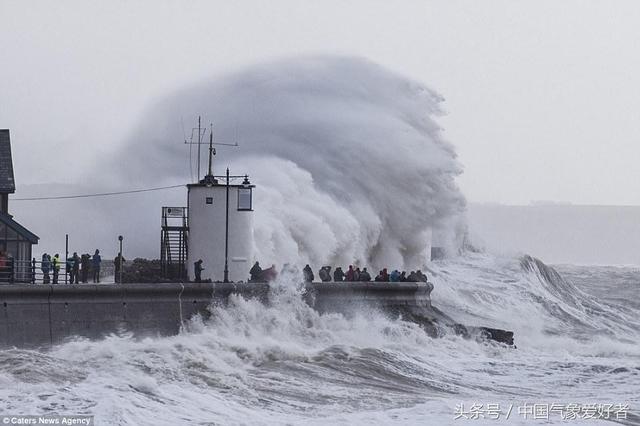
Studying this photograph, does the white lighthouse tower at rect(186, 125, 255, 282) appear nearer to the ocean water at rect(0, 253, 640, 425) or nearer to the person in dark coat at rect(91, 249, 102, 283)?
the ocean water at rect(0, 253, 640, 425)

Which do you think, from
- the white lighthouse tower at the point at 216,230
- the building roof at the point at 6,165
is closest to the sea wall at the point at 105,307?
the white lighthouse tower at the point at 216,230

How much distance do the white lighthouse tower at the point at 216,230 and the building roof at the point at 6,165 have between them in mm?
4444

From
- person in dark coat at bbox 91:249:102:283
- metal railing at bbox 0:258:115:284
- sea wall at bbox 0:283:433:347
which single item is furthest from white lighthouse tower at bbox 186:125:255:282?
metal railing at bbox 0:258:115:284

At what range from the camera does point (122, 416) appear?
680 inches

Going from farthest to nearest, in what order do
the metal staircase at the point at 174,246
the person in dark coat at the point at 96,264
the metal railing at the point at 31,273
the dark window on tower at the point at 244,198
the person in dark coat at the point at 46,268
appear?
the metal staircase at the point at 174,246
the dark window on tower at the point at 244,198
the person in dark coat at the point at 96,264
the person in dark coat at the point at 46,268
the metal railing at the point at 31,273

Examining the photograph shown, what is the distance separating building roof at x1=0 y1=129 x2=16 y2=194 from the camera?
28609 mm

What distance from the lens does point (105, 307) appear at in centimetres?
2386

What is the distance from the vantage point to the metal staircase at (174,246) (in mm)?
28188

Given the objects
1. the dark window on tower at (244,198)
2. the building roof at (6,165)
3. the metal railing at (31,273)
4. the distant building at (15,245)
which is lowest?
the metal railing at (31,273)

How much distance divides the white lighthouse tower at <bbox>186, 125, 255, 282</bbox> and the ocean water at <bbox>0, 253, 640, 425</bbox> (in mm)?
1436

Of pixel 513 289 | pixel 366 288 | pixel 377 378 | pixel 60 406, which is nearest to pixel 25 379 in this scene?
pixel 60 406

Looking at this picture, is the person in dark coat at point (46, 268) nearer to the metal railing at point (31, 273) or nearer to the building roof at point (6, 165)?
the metal railing at point (31, 273)

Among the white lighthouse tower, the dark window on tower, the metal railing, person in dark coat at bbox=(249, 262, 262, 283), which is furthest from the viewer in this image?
the dark window on tower

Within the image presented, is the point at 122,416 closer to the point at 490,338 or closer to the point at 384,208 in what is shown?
the point at 490,338
